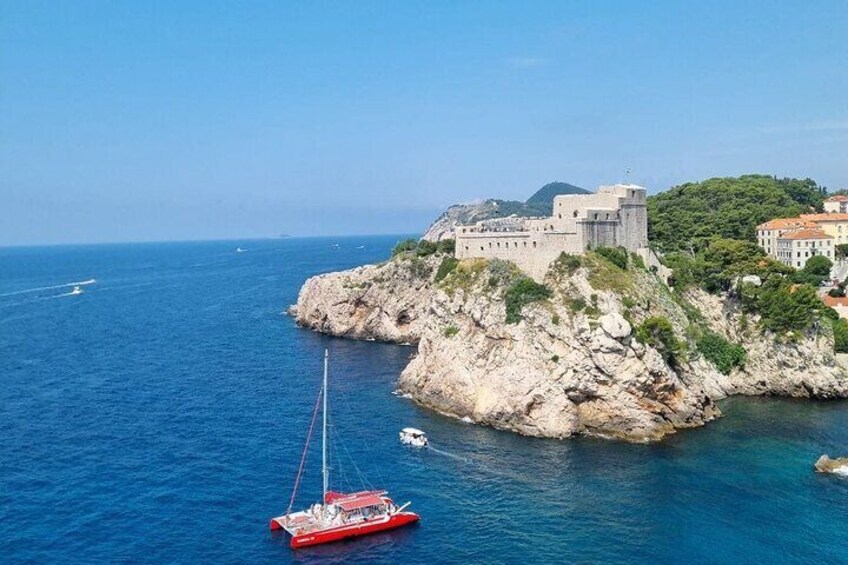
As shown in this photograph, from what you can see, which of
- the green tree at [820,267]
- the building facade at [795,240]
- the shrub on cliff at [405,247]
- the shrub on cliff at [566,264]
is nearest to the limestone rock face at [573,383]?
the shrub on cliff at [566,264]

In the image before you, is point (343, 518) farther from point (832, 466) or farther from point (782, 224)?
point (782, 224)

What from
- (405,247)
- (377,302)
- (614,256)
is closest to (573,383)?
(614,256)

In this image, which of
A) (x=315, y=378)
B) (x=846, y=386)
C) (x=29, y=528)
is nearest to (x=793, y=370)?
(x=846, y=386)

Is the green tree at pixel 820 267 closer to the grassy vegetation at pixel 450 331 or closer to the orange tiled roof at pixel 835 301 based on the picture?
the orange tiled roof at pixel 835 301

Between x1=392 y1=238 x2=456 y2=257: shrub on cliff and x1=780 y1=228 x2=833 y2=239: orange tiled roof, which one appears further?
x1=392 y1=238 x2=456 y2=257: shrub on cliff

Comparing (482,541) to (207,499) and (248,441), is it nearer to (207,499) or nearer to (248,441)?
(207,499)

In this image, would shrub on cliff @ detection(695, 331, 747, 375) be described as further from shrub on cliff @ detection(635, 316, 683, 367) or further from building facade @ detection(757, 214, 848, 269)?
building facade @ detection(757, 214, 848, 269)

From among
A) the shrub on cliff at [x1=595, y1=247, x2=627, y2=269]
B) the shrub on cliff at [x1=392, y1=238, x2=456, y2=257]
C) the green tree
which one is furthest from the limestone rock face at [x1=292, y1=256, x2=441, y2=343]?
the green tree
